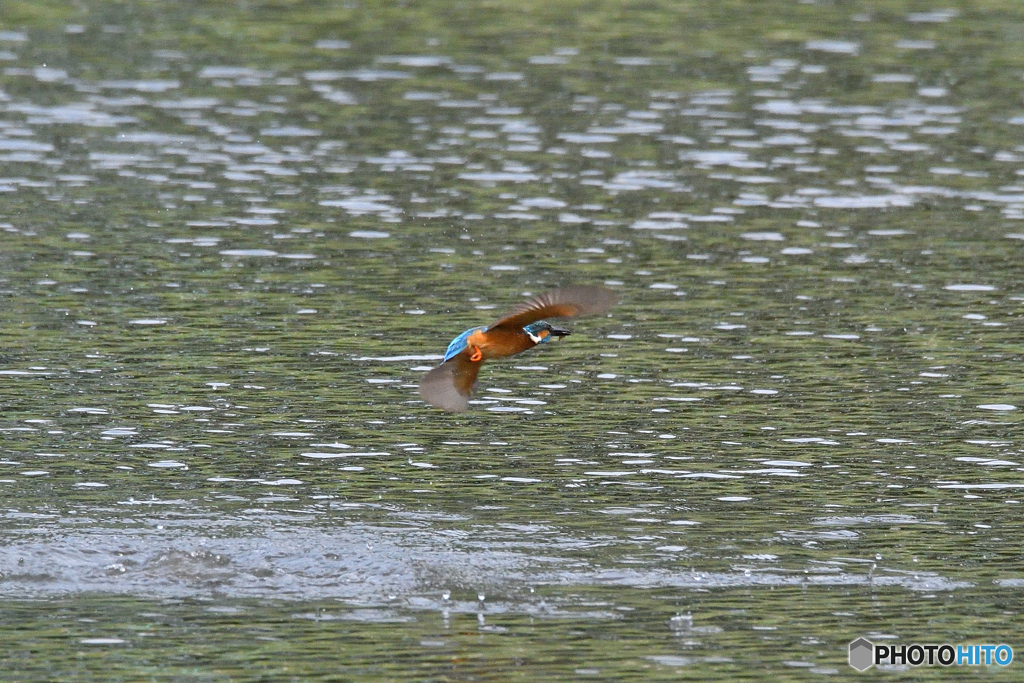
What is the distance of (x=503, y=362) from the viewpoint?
1772cm

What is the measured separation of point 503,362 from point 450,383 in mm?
5533

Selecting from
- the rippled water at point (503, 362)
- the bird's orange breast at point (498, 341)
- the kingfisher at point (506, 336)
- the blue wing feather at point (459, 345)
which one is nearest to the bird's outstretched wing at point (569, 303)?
the kingfisher at point (506, 336)

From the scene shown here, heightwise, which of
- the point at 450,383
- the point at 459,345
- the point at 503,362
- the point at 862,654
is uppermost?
the point at 459,345

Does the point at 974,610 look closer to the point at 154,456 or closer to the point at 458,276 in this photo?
the point at 154,456

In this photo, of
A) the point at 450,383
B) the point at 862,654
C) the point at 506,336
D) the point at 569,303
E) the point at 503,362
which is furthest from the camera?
the point at 503,362

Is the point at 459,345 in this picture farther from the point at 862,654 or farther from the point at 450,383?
the point at 862,654

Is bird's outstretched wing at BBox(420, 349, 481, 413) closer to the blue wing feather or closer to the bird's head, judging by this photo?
the blue wing feather

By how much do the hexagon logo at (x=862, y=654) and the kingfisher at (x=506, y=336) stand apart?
2.44m

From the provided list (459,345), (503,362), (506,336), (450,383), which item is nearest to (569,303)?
(506,336)

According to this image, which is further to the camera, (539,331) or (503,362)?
(503,362)

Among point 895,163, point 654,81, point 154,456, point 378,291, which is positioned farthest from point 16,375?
point 654,81

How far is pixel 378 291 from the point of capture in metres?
19.3

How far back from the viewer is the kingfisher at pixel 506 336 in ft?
36.5

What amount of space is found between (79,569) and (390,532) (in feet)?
6.68
